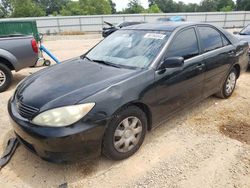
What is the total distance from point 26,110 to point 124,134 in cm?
114

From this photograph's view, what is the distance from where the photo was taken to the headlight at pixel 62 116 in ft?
7.62

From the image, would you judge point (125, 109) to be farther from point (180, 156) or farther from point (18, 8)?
point (18, 8)

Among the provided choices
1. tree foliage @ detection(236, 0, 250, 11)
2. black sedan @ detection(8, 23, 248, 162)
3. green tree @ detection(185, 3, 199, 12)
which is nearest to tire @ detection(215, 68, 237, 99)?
black sedan @ detection(8, 23, 248, 162)

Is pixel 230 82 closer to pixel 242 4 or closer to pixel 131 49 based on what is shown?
pixel 131 49

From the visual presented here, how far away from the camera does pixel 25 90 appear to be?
9.44 feet

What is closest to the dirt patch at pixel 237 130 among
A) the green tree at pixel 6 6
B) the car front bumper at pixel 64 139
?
the car front bumper at pixel 64 139

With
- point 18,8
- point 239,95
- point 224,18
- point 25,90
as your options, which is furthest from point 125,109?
point 18,8

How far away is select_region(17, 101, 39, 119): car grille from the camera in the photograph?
2450 mm

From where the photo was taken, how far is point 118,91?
102 inches

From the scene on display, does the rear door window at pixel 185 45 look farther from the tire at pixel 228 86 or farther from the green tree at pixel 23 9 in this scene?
the green tree at pixel 23 9

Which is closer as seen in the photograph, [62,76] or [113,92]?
[113,92]

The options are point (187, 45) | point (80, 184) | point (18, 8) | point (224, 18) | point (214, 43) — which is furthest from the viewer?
point (18, 8)

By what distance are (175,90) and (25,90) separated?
1.99 meters

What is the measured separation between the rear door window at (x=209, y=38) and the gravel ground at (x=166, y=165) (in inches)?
51.0
